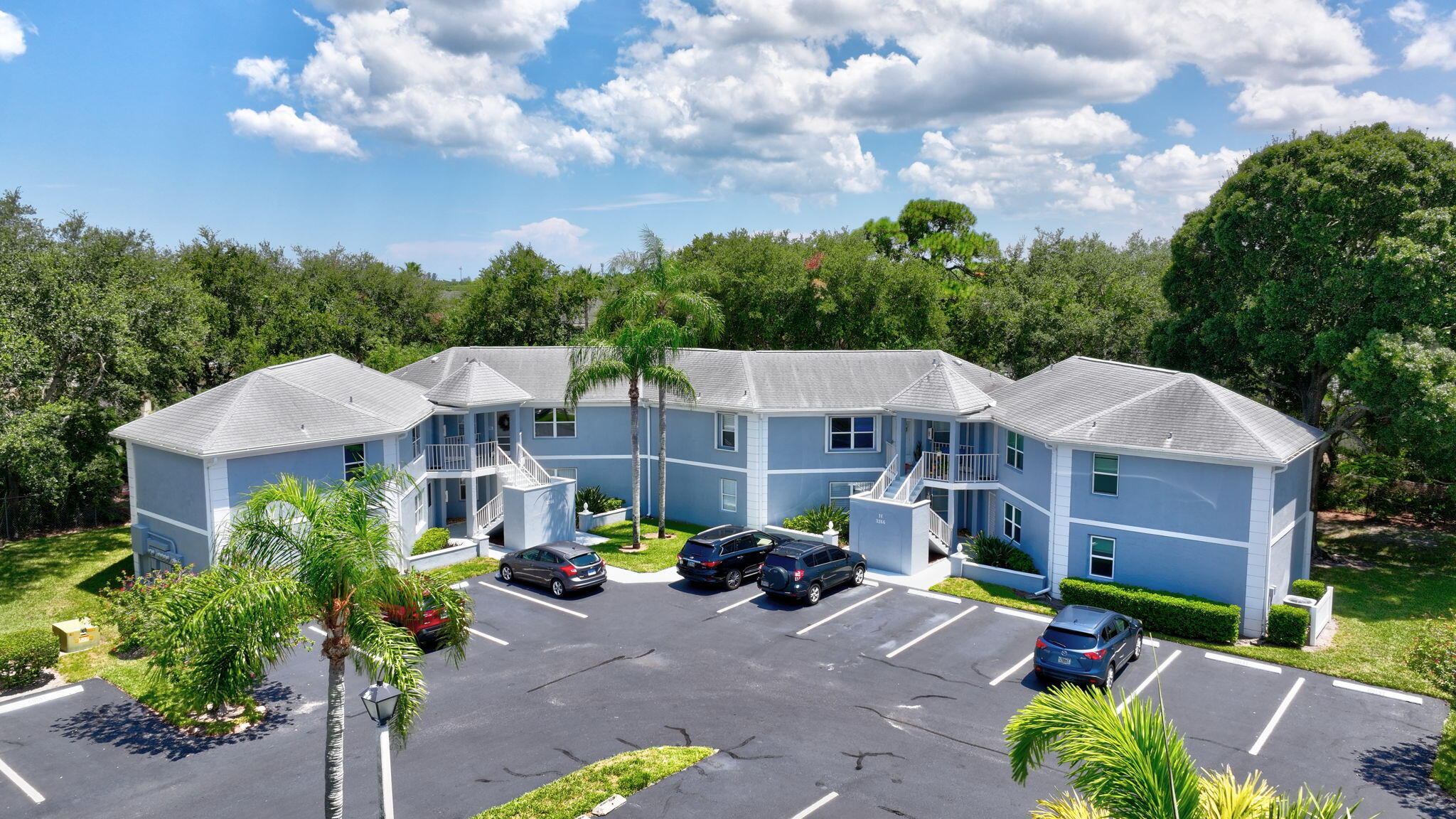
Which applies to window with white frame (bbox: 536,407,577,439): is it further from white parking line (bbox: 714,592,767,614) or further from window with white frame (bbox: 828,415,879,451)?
white parking line (bbox: 714,592,767,614)

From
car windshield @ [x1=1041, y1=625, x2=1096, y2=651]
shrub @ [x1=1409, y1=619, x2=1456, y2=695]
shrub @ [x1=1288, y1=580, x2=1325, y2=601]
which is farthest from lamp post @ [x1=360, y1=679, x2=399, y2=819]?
shrub @ [x1=1288, y1=580, x2=1325, y2=601]

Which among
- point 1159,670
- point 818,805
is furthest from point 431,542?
point 1159,670

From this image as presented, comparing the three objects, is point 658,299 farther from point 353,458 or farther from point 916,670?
point 916,670

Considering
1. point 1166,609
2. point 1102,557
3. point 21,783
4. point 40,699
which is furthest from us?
point 1102,557

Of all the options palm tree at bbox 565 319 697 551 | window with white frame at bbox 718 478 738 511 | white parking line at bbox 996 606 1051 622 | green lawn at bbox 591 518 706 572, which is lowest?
white parking line at bbox 996 606 1051 622

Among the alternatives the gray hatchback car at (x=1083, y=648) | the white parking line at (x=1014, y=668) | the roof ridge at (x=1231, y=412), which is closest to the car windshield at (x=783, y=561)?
the white parking line at (x=1014, y=668)

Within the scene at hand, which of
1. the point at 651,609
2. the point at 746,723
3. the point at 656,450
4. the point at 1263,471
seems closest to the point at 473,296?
the point at 656,450

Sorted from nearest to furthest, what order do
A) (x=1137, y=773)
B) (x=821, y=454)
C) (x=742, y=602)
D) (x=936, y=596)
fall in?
(x=1137, y=773)
(x=742, y=602)
(x=936, y=596)
(x=821, y=454)
